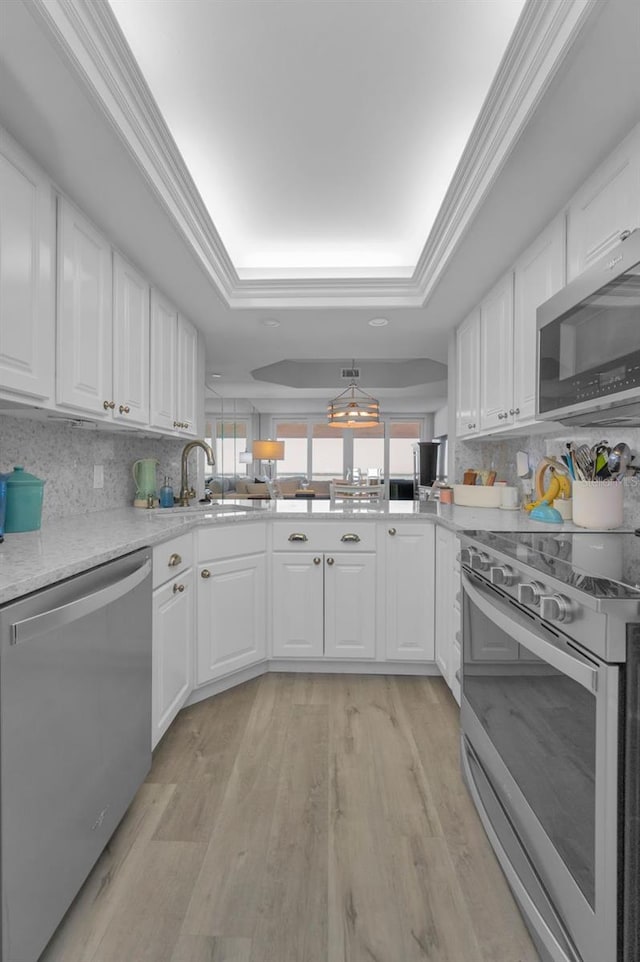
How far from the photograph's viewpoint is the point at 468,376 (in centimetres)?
329

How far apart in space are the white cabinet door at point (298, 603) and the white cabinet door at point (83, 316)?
1253mm

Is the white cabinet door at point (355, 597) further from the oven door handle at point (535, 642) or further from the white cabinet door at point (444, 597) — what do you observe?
the oven door handle at point (535, 642)

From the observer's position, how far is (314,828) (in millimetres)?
1593

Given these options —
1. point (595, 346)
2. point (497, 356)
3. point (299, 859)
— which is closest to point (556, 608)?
point (595, 346)

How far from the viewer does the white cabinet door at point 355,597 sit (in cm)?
279

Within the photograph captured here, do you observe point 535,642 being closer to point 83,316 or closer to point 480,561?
point 480,561

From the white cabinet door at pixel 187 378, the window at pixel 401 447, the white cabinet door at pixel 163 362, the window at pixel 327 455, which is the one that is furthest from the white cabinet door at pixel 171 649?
the window at pixel 401 447

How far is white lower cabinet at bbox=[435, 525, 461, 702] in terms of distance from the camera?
2355 mm

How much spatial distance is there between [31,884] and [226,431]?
932 cm

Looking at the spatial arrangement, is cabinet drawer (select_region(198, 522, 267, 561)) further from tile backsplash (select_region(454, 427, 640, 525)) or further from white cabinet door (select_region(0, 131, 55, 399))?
tile backsplash (select_region(454, 427, 640, 525))

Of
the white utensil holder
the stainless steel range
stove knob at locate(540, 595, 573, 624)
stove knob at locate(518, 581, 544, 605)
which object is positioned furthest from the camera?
the white utensil holder

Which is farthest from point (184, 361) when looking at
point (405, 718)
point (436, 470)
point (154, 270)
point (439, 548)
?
point (436, 470)

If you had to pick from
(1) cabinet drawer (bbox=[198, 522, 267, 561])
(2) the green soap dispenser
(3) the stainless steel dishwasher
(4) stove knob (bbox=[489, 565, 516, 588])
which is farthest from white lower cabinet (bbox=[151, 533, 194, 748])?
(4) stove knob (bbox=[489, 565, 516, 588])

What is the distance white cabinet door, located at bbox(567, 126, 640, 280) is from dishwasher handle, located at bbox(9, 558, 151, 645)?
1.90m
